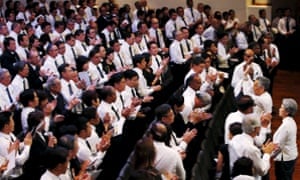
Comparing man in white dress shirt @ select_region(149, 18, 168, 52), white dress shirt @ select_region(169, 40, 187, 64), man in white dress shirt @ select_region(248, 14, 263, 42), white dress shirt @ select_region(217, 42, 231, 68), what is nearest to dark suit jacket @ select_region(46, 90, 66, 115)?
white dress shirt @ select_region(169, 40, 187, 64)

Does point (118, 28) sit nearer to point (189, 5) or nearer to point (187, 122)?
point (189, 5)

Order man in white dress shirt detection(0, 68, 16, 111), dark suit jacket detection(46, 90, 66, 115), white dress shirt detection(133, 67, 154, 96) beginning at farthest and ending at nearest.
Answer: white dress shirt detection(133, 67, 154, 96) < man in white dress shirt detection(0, 68, 16, 111) < dark suit jacket detection(46, 90, 66, 115)

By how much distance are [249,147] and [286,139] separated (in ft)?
3.16

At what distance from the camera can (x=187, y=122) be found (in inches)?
261

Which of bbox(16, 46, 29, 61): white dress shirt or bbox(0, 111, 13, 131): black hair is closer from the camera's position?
bbox(0, 111, 13, 131): black hair

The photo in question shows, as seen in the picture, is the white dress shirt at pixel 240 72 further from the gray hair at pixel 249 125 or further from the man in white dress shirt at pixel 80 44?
the man in white dress shirt at pixel 80 44

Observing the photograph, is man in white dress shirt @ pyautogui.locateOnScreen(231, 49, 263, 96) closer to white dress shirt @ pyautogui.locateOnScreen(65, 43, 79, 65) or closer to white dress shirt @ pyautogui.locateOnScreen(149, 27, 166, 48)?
white dress shirt @ pyautogui.locateOnScreen(65, 43, 79, 65)

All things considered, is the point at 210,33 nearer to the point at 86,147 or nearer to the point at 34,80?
the point at 34,80

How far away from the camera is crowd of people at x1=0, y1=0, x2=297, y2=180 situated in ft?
18.0

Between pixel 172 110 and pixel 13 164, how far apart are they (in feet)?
5.59

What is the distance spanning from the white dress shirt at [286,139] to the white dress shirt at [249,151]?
2.31 feet

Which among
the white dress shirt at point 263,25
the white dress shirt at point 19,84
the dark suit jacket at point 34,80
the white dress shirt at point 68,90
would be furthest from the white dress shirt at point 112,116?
the white dress shirt at point 263,25

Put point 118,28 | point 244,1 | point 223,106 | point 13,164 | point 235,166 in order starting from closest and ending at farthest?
point 235,166 → point 13,164 → point 223,106 → point 118,28 → point 244,1

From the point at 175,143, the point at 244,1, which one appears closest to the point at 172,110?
the point at 175,143
